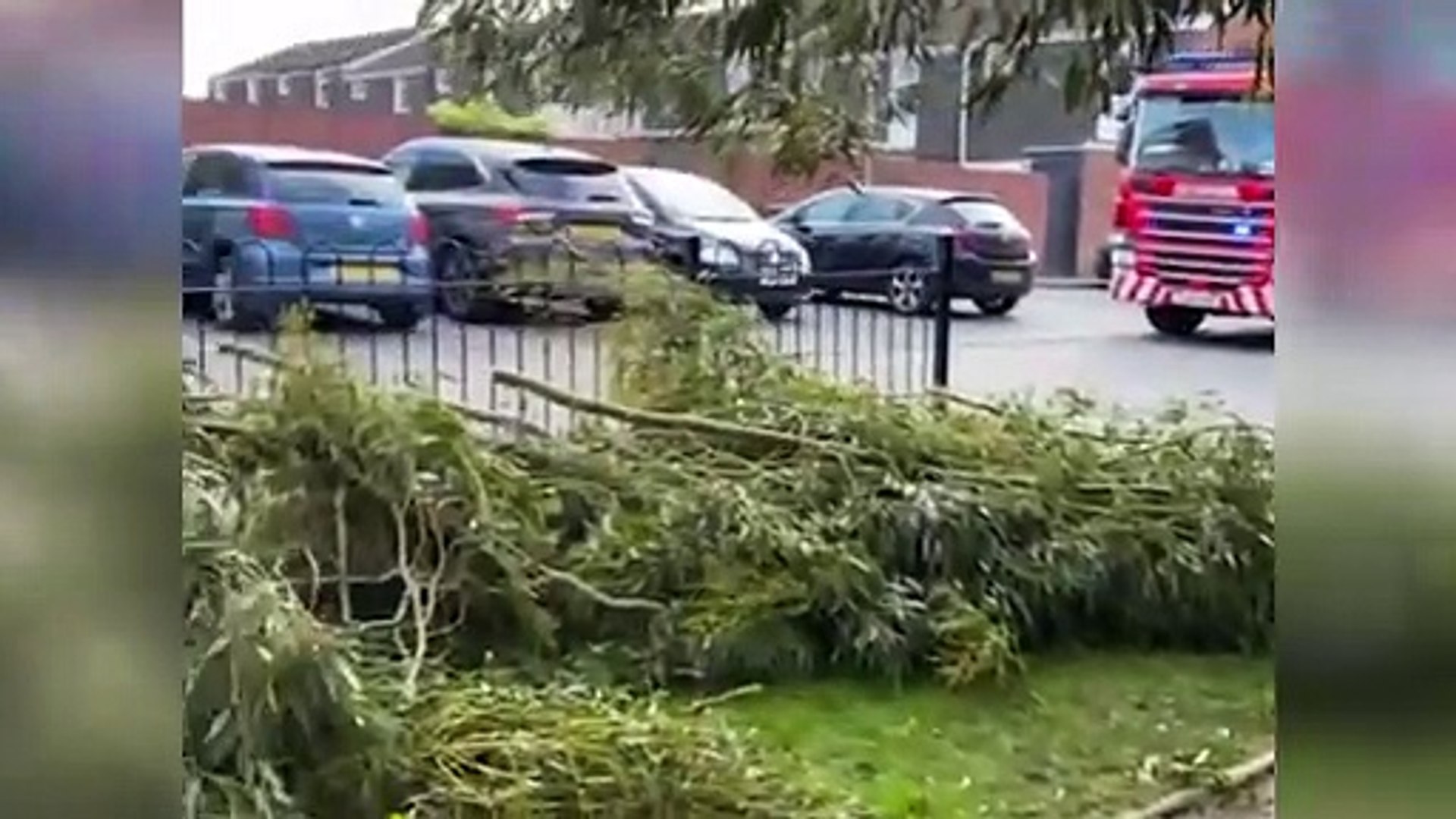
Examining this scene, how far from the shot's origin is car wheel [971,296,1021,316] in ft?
5.82

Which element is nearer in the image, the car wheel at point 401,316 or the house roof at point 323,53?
the house roof at point 323,53

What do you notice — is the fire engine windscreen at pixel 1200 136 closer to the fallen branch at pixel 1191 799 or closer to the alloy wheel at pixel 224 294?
the fallen branch at pixel 1191 799

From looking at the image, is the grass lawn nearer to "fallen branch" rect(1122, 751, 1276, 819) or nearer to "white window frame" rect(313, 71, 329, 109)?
"fallen branch" rect(1122, 751, 1276, 819)

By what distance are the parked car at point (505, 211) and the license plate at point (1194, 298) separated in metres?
0.55

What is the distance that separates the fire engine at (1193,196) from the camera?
49.9 inches

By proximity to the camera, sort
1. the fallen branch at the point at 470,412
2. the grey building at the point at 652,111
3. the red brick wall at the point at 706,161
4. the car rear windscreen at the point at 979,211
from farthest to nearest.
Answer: the car rear windscreen at the point at 979,211 → the fallen branch at the point at 470,412 → the red brick wall at the point at 706,161 → the grey building at the point at 652,111

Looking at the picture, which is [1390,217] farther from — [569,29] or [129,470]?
[569,29]

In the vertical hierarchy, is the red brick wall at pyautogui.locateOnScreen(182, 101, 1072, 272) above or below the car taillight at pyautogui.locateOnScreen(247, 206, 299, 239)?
above

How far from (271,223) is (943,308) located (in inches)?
32.0

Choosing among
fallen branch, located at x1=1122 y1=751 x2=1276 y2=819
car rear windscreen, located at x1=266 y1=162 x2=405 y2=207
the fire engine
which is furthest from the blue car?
fallen branch, located at x1=1122 y1=751 x2=1276 y2=819

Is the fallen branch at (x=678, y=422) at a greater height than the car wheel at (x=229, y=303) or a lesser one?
lesser

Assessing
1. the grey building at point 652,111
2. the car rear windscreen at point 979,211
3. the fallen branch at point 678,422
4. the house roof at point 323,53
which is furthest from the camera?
the fallen branch at point 678,422

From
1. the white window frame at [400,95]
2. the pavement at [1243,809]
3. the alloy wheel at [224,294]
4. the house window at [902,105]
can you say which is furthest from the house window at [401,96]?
the pavement at [1243,809]

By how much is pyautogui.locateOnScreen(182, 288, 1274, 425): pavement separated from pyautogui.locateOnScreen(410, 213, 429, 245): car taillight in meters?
0.08
